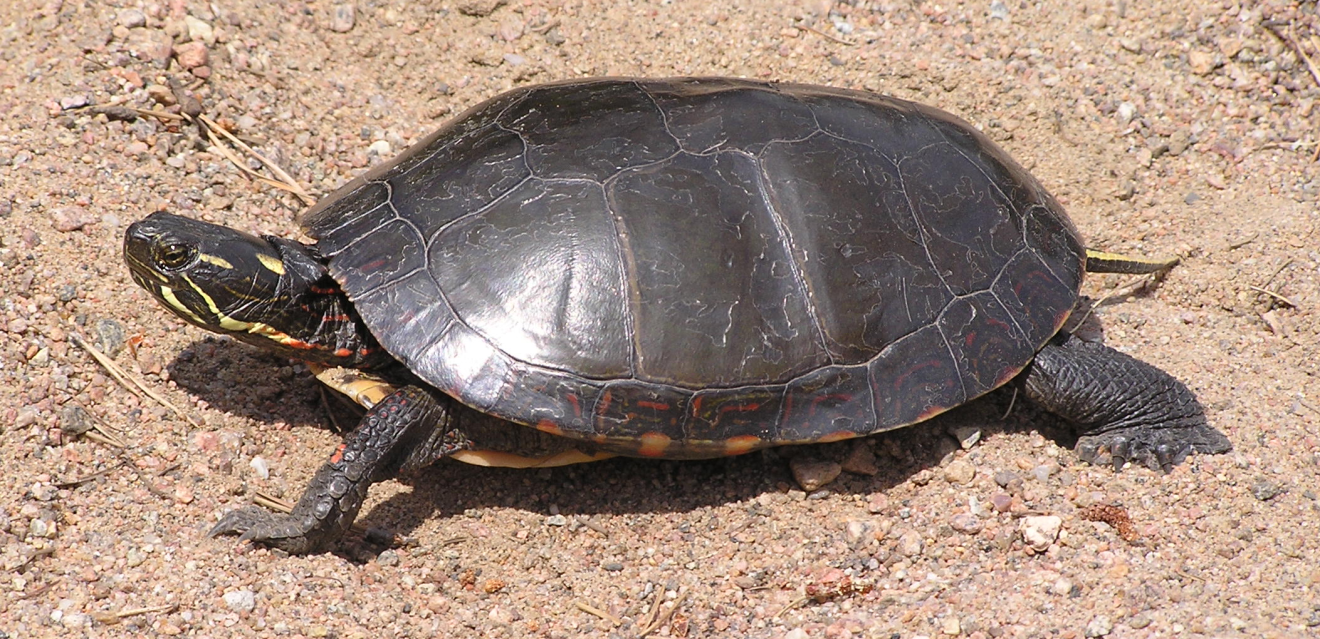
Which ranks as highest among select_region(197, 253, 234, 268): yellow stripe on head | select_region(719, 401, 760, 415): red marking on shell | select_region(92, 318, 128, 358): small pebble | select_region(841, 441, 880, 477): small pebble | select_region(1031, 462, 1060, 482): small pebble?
select_region(197, 253, 234, 268): yellow stripe on head

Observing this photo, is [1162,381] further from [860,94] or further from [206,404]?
[206,404]

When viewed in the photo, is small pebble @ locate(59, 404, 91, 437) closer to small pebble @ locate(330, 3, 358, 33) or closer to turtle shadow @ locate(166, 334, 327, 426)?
turtle shadow @ locate(166, 334, 327, 426)

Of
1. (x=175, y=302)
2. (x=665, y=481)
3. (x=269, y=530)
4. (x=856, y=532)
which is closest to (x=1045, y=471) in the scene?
(x=856, y=532)

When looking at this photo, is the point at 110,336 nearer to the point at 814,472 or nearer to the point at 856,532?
the point at 814,472

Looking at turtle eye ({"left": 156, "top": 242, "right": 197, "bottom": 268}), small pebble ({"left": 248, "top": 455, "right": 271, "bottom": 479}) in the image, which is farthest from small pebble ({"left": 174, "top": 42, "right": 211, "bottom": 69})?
small pebble ({"left": 248, "top": 455, "right": 271, "bottom": 479})

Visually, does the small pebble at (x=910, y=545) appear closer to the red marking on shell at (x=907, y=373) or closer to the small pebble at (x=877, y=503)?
the small pebble at (x=877, y=503)

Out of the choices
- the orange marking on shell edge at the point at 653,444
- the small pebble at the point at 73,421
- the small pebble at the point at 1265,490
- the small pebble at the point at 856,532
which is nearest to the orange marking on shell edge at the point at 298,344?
the small pebble at the point at 73,421
